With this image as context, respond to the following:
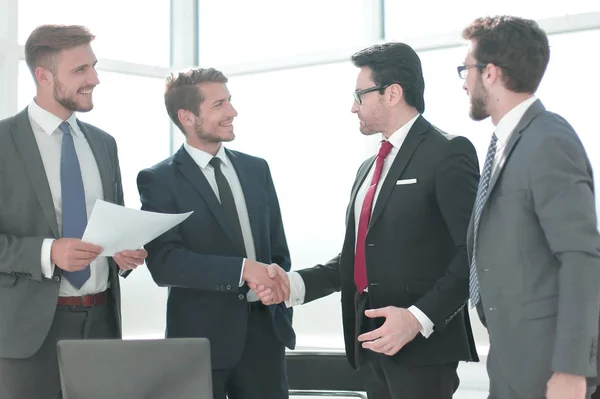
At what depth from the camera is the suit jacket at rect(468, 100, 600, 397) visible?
69.5 inches

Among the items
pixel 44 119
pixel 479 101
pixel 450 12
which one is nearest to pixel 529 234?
pixel 479 101

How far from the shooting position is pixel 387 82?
2.63 meters

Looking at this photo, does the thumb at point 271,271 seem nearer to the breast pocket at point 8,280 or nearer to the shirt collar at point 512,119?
the breast pocket at point 8,280

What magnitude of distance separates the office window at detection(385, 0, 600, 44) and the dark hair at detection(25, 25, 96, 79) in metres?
2.15

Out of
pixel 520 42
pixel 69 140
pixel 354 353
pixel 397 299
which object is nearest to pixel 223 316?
pixel 354 353

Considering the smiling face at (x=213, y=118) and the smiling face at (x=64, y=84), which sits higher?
the smiling face at (x=64, y=84)

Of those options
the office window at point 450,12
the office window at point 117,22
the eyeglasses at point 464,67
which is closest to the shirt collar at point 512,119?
the eyeglasses at point 464,67

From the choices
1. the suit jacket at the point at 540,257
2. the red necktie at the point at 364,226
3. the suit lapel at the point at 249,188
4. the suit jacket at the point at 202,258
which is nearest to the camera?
the suit jacket at the point at 540,257

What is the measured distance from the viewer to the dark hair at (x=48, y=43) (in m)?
2.97

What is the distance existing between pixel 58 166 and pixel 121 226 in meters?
0.55

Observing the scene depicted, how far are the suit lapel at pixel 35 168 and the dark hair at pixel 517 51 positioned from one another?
5.37ft

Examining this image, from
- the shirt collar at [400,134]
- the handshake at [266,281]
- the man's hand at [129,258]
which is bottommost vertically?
the handshake at [266,281]

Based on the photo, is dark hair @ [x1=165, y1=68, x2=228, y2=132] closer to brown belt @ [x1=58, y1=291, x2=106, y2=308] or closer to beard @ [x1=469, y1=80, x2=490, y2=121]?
brown belt @ [x1=58, y1=291, x2=106, y2=308]

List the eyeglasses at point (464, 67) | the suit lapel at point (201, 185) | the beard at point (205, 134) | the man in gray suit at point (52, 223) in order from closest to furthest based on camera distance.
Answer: the eyeglasses at point (464, 67), the man in gray suit at point (52, 223), the suit lapel at point (201, 185), the beard at point (205, 134)
